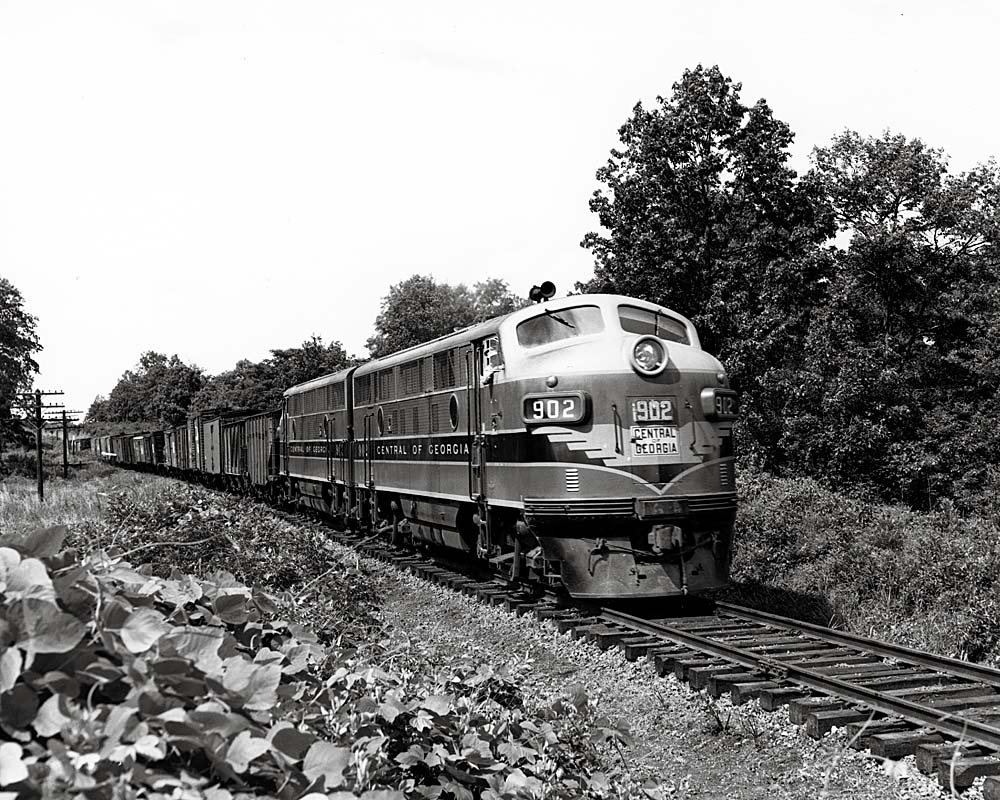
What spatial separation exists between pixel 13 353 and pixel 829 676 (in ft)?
207

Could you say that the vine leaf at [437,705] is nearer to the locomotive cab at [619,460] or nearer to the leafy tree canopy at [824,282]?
the locomotive cab at [619,460]

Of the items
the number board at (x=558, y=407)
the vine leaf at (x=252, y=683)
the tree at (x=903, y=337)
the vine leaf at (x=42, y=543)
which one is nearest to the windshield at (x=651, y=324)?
the number board at (x=558, y=407)

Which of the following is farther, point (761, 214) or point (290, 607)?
point (761, 214)

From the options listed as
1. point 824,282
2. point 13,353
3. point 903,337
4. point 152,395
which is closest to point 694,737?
point 824,282

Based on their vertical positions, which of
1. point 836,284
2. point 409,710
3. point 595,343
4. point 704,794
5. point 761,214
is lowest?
point 704,794

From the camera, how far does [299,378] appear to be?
8019cm

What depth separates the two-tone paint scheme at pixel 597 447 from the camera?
10961 millimetres

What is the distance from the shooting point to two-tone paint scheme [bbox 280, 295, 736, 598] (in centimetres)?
1096

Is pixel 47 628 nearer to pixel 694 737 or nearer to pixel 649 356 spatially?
pixel 694 737

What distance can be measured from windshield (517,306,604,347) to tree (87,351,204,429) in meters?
105

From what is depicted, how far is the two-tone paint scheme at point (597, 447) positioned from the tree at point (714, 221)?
1927cm

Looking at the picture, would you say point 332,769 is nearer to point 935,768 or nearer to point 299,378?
point 935,768

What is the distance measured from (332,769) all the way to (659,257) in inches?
1198

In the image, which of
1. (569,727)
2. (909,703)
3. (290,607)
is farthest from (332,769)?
(909,703)
